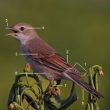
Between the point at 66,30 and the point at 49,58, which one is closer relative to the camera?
the point at 49,58

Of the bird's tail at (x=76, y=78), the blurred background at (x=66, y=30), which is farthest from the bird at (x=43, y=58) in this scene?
the blurred background at (x=66, y=30)

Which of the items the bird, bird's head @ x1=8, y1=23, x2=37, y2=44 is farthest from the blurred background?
bird's head @ x1=8, y1=23, x2=37, y2=44

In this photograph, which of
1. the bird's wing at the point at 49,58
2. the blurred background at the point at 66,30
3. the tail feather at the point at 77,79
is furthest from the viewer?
the blurred background at the point at 66,30

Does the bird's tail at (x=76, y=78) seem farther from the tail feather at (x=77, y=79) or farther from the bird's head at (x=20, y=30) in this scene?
the bird's head at (x=20, y=30)

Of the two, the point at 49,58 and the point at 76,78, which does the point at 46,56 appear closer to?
the point at 49,58

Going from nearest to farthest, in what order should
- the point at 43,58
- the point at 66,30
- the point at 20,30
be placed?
the point at 20,30 < the point at 43,58 < the point at 66,30

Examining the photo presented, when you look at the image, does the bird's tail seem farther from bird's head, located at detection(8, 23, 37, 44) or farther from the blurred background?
the blurred background

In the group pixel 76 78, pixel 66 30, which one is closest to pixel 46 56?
pixel 76 78

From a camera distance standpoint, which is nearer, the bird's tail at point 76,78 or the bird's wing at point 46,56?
the bird's tail at point 76,78

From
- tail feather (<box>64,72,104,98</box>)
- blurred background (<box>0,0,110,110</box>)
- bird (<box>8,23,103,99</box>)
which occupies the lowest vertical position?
tail feather (<box>64,72,104,98</box>)

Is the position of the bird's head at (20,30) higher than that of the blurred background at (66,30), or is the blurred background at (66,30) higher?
the blurred background at (66,30)
